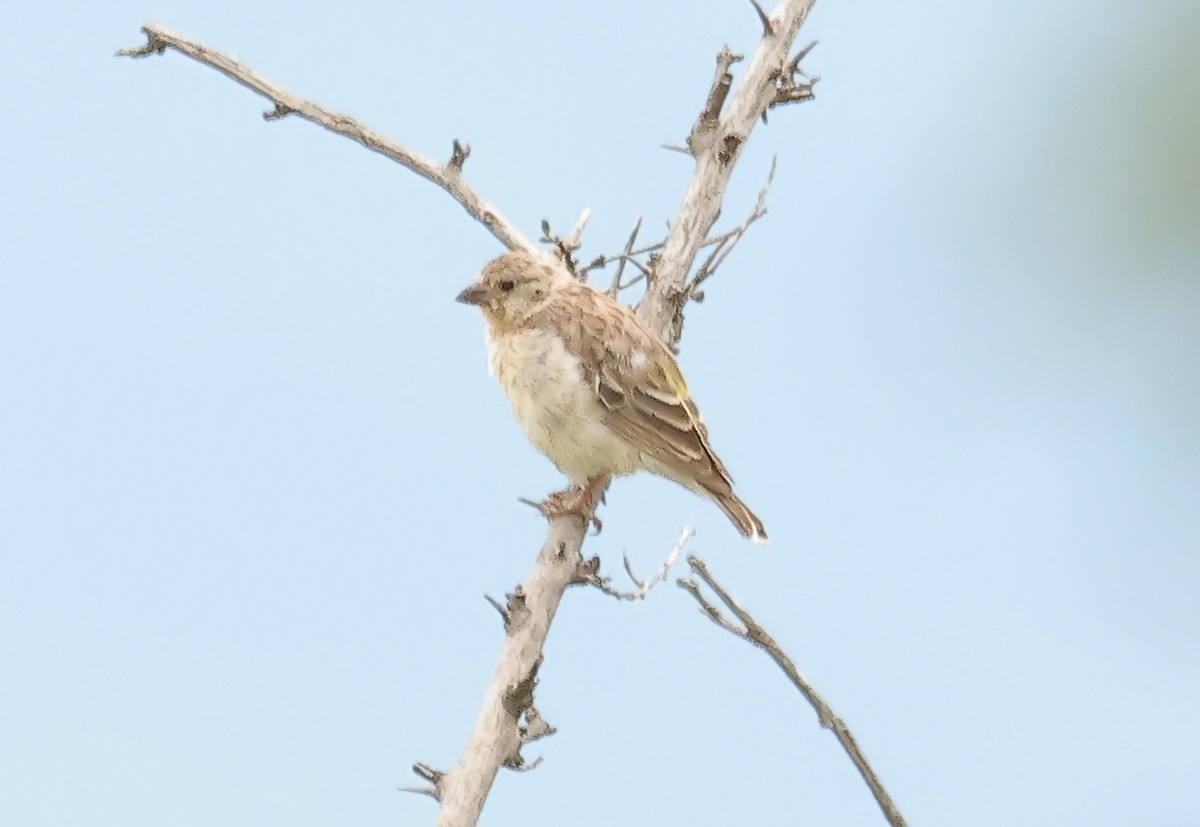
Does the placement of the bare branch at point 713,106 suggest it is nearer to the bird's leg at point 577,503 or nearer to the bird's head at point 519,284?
the bird's head at point 519,284

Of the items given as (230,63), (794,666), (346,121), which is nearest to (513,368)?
(346,121)

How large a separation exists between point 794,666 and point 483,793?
2.73 ft

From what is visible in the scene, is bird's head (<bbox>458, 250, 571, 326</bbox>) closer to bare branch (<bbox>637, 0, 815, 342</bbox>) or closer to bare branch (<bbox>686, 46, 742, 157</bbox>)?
bare branch (<bbox>637, 0, 815, 342</bbox>)

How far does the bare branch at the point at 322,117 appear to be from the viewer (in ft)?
13.5

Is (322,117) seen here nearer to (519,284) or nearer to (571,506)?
(519,284)

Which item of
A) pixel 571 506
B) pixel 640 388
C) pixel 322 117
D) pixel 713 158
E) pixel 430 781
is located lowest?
pixel 430 781

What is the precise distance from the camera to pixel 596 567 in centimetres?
376

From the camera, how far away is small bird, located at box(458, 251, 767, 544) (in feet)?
14.0

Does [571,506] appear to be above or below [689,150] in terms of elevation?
below

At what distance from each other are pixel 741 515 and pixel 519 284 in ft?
3.04

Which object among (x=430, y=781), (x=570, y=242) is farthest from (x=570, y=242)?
(x=430, y=781)

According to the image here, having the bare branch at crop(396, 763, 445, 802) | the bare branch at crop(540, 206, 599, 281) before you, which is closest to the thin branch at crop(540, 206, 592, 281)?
the bare branch at crop(540, 206, 599, 281)

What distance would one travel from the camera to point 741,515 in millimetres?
4285

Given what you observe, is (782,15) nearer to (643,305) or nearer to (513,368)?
(643,305)
